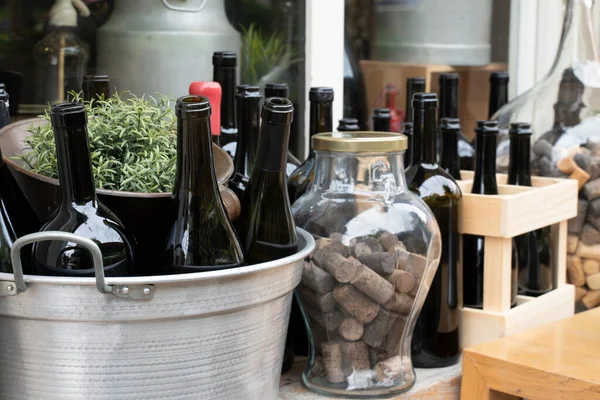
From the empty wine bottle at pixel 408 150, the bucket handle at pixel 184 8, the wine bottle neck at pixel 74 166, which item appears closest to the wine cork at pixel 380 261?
the empty wine bottle at pixel 408 150

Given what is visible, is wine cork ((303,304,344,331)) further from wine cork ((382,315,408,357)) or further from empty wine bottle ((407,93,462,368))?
empty wine bottle ((407,93,462,368))

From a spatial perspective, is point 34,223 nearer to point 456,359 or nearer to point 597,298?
point 456,359

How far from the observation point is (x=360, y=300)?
883 mm

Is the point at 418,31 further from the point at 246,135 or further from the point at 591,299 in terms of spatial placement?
the point at 246,135

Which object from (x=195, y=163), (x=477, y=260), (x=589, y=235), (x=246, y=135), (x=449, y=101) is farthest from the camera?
(x=449, y=101)

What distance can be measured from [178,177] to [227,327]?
0.13 m

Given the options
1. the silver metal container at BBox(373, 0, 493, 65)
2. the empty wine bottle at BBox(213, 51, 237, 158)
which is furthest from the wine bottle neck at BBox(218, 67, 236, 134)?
the silver metal container at BBox(373, 0, 493, 65)

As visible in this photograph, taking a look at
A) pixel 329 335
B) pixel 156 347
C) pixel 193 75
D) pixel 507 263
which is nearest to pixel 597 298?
pixel 507 263

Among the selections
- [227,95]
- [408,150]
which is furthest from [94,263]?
[408,150]

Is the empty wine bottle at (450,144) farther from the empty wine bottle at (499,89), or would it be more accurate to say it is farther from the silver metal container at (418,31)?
the silver metal container at (418,31)

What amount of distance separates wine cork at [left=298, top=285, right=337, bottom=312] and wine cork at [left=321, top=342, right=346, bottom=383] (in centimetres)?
4

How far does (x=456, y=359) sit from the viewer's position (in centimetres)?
106

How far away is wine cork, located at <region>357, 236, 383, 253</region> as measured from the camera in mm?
886

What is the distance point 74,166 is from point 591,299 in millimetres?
822
